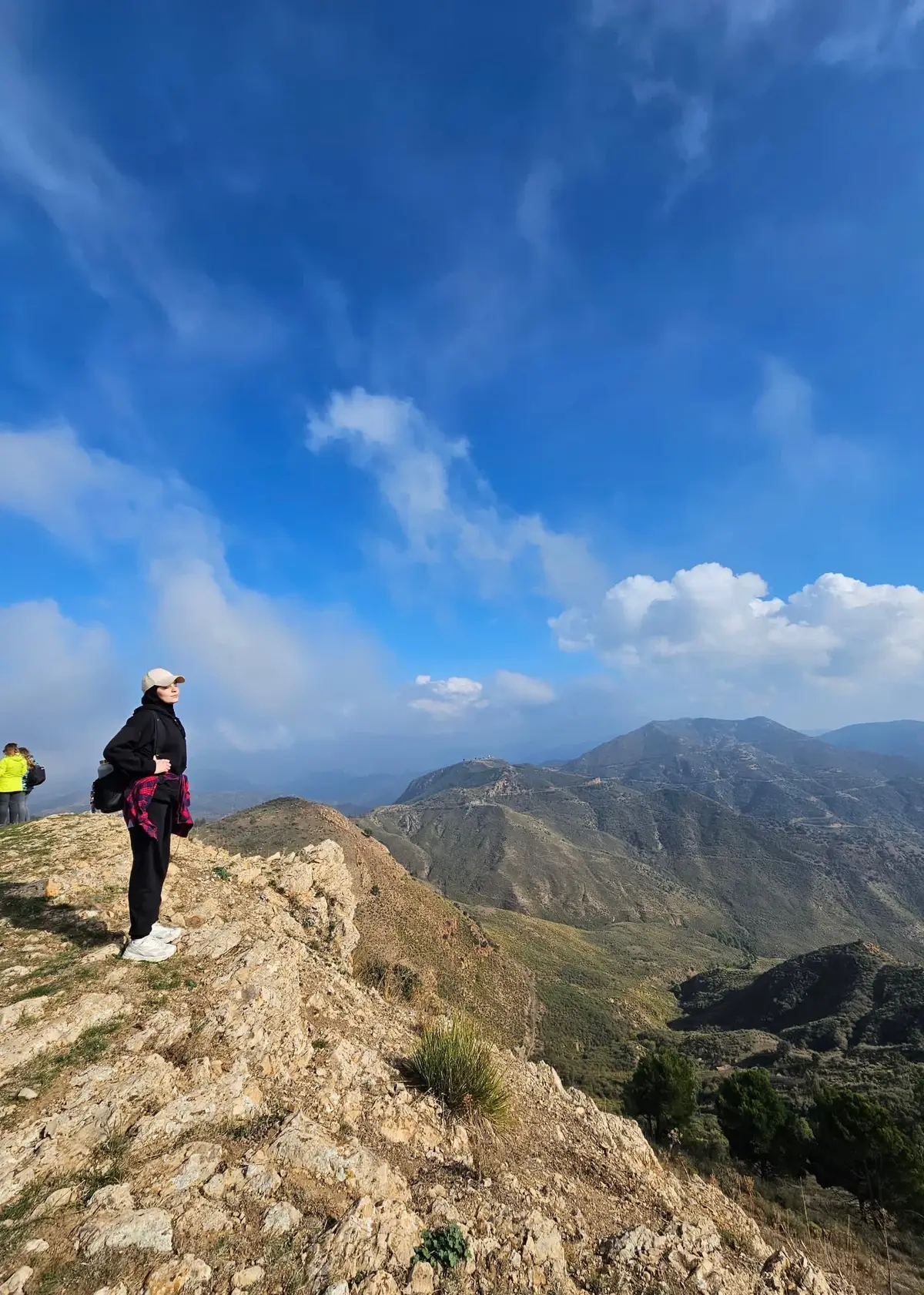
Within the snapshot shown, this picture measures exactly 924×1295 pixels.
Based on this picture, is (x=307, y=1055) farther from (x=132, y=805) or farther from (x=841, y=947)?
(x=841, y=947)

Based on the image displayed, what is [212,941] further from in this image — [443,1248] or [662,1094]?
[662,1094]

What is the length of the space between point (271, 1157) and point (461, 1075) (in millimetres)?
2489

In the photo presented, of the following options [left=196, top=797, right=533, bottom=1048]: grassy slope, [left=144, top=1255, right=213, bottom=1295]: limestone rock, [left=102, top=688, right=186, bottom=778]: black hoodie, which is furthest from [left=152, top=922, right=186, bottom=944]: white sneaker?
[left=196, top=797, right=533, bottom=1048]: grassy slope

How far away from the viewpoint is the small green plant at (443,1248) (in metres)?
3.46

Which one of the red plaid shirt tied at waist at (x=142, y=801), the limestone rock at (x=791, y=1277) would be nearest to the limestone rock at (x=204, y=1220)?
the red plaid shirt tied at waist at (x=142, y=801)

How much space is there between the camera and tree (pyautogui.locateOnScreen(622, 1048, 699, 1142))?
94.3 ft

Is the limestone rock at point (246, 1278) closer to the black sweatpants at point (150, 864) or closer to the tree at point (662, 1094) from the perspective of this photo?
the black sweatpants at point (150, 864)

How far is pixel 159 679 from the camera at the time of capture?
21.3 ft

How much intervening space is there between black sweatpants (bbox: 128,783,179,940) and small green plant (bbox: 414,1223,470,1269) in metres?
4.26

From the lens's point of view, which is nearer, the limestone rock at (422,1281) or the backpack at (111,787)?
the limestone rock at (422,1281)

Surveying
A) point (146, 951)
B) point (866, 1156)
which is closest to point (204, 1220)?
point (146, 951)

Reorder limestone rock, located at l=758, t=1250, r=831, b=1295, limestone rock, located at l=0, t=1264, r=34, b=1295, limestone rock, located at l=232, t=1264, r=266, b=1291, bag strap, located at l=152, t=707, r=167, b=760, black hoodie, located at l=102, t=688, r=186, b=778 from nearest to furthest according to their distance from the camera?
1. limestone rock, located at l=0, t=1264, r=34, b=1295
2. limestone rock, located at l=232, t=1264, r=266, b=1291
3. limestone rock, located at l=758, t=1250, r=831, b=1295
4. black hoodie, located at l=102, t=688, r=186, b=778
5. bag strap, located at l=152, t=707, r=167, b=760

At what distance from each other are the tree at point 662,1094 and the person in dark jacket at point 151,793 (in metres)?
32.6

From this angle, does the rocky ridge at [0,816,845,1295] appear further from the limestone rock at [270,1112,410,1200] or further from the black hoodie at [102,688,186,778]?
the black hoodie at [102,688,186,778]
